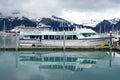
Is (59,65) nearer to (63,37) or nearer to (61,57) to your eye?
(61,57)

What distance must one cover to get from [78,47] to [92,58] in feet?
27.2

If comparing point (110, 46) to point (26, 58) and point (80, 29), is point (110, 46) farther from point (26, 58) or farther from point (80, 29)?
point (26, 58)

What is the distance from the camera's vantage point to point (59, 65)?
43719mm

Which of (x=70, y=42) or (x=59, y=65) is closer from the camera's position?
(x=59, y=65)

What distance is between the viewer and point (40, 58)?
52500 millimetres

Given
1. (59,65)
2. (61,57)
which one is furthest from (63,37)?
(59,65)

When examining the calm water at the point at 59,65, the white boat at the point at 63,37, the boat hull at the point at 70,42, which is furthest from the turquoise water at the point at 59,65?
the white boat at the point at 63,37

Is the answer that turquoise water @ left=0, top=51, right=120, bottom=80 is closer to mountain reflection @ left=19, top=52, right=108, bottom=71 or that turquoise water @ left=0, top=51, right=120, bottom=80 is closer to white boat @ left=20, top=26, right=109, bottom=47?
mountain reflection @ left=19, top=52, right=108, bottom=71

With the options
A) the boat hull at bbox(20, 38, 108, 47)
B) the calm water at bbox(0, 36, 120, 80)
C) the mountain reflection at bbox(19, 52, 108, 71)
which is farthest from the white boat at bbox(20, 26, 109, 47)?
the mountain reflection at bbox(19, 52, 108, 71)

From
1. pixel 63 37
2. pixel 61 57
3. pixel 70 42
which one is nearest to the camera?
pixel 61 57

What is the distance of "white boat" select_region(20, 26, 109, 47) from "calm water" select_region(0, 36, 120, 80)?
7.16m

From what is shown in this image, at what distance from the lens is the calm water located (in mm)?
32719

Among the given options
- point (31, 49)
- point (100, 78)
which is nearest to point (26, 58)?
point (31, 49)

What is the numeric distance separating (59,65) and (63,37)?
22557 millimetres
